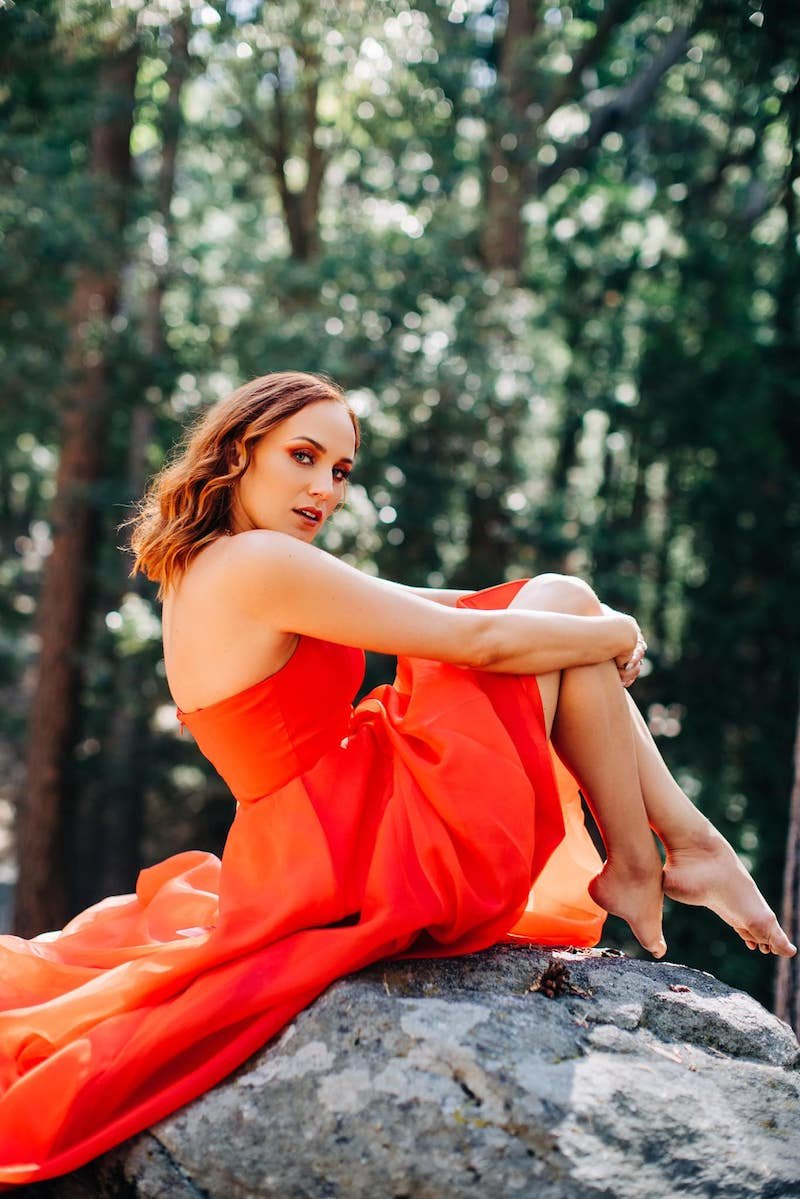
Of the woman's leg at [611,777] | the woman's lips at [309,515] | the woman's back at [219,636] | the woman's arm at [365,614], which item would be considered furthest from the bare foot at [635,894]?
the woman's lips at [309,515]

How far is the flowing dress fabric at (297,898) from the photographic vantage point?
7.16 ft

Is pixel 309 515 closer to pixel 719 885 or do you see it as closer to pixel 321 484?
pixel 321 484

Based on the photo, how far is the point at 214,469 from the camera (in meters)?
2.71

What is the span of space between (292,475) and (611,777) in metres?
1.08

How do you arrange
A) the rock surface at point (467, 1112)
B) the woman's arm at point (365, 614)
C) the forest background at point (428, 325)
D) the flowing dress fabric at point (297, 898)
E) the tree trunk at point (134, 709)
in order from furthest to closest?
the tree trunk at point (134, 709), the forest background at point (428, 325), the woman's arm at point (365, 614), the flowing dress fabric at point (297, 898), the rock surface at point (467, 1112)

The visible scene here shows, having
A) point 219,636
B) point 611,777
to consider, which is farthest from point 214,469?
point 611,777

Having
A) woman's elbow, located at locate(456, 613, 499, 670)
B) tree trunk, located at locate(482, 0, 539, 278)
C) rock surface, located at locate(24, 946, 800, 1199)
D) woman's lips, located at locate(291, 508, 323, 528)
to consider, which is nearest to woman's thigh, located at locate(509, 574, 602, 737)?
woman's elbow, located at locate(456, 613, 499, 670)

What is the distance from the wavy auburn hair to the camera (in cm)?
266

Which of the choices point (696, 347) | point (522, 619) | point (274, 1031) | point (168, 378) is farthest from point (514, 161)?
point (274, 1031)

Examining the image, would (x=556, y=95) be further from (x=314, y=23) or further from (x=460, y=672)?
(x=460, y=672)

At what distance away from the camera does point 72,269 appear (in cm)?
823

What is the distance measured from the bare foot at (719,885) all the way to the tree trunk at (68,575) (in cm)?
718

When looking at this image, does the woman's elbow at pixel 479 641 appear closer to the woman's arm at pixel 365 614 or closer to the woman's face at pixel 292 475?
the woman's arm at pixel 365 614

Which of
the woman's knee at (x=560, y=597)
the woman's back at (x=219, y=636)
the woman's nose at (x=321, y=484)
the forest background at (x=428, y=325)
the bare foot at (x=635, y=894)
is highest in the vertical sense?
the forest background at (x=428, y=325)
